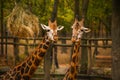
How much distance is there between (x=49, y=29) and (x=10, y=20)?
2.58 meters

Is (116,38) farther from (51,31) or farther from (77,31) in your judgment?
(51,31)

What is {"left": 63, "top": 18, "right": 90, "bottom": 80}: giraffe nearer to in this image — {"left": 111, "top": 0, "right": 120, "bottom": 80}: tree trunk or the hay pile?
{"left": 111, "top": 0, "right": 120, "bottom": 80}: tree trunk

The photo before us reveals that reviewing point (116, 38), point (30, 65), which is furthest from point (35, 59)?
point (116, 38)

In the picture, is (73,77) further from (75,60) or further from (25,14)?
(25,14)

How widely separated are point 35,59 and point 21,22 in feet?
8.20

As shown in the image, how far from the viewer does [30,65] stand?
29.0 ft

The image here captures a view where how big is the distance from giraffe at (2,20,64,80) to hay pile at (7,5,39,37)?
6.81 ft

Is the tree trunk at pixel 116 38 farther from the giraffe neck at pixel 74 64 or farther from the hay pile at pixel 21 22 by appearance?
the hay pile at pixel 21 22

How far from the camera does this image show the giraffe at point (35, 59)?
8571 millimetres

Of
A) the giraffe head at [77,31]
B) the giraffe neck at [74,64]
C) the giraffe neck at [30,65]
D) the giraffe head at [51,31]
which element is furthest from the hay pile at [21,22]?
Result: the giraffe neck at [74,64]

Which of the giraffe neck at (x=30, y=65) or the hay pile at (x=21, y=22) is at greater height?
the hay pile at (x=21, y=22)

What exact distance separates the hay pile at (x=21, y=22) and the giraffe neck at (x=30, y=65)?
81.4 inches

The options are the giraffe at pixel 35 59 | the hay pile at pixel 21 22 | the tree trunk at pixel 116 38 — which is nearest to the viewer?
the giraffe at pixel 35 59

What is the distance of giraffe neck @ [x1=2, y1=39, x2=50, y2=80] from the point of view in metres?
8.65
